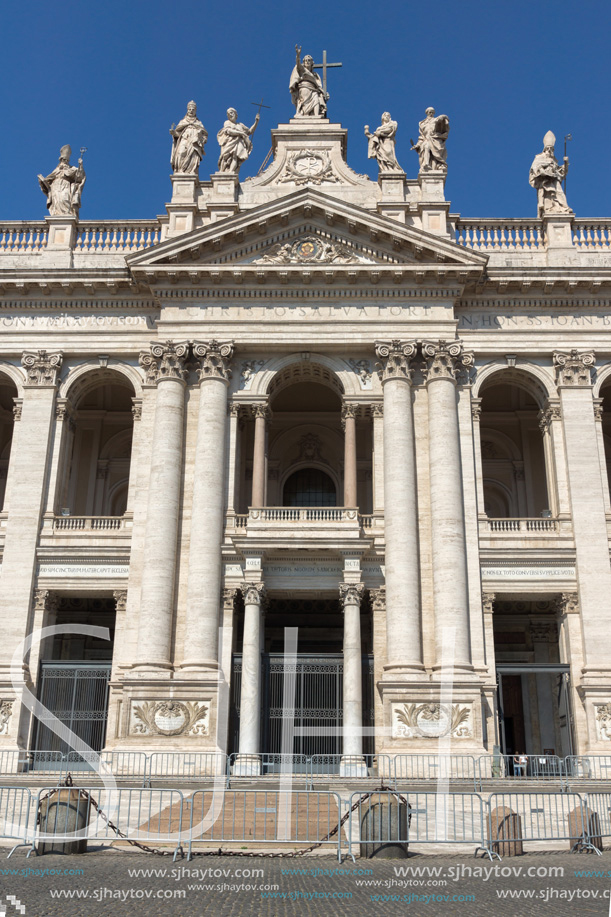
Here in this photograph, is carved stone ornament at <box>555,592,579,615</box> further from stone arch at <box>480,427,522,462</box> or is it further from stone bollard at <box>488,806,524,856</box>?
stone bollard at <box>488,806,524,856</box>

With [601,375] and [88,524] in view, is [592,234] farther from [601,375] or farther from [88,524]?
[88,524]

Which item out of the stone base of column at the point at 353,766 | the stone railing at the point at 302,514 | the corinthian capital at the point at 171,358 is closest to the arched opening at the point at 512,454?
the stone railing at the point at 302,514

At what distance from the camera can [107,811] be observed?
17.2m

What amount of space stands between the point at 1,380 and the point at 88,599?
8727 mm

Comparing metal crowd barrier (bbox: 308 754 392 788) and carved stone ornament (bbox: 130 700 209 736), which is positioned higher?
carved stone ornament (bbox: 130 700 209 736)

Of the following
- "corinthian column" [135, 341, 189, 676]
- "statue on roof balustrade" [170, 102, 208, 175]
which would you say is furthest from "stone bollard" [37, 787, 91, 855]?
"statue on roof balustrade" [170, 102, 208, 175]

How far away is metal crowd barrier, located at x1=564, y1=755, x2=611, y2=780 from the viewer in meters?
25.8

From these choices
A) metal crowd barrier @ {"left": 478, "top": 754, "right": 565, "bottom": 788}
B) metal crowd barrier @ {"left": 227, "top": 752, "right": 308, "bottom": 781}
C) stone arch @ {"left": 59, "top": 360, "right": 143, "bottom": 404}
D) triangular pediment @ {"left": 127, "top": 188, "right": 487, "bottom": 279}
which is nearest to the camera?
metal crowd barrier @ {"left": 478, "top": 754, "right": 565, "bottom": 788}

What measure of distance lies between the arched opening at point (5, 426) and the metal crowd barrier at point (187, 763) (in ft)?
47.9

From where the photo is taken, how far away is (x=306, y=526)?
2862 centimetres

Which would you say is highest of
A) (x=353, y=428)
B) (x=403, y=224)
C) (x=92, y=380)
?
(x=403, y=224)

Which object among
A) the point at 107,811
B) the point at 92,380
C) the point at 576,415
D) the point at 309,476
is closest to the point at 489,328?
the point at 576,415

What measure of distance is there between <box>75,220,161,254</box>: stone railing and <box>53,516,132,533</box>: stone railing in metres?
10.1

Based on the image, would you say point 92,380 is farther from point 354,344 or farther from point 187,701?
point 187,701
